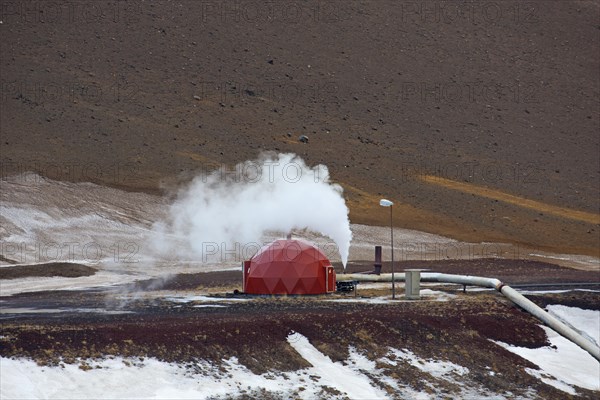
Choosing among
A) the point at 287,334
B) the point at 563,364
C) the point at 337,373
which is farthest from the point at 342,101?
the point at 337,373

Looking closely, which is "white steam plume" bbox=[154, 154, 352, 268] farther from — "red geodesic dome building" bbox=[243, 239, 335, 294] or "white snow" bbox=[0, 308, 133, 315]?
"white snow" bbox=[0, 308, 133, 315]

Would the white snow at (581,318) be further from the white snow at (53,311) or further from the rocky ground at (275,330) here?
the white snow at (53,311)

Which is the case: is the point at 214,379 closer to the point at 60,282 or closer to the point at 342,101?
the point at 60,282

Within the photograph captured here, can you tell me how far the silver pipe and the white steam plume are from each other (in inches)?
72.2

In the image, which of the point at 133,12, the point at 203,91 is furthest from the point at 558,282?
the point at 133,12

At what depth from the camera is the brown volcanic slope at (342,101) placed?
3344 inches

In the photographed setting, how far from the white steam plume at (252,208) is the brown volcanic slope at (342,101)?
3.73 metres

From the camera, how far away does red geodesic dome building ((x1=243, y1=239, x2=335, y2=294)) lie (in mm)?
45094

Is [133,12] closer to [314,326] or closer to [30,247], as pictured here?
[30,247]

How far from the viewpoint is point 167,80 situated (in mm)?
98188

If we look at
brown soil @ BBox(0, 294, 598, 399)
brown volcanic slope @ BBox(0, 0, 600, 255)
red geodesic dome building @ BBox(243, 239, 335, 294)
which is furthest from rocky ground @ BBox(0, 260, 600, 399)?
brown volcanic slope @ BBox(0, 0, 600, 255)

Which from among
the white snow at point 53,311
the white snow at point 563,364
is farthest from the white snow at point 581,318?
the white snow at point 53,311

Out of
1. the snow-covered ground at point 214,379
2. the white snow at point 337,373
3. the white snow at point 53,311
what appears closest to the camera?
the snow-covered ground at point 214,379

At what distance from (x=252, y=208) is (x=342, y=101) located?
45180 millimetres
